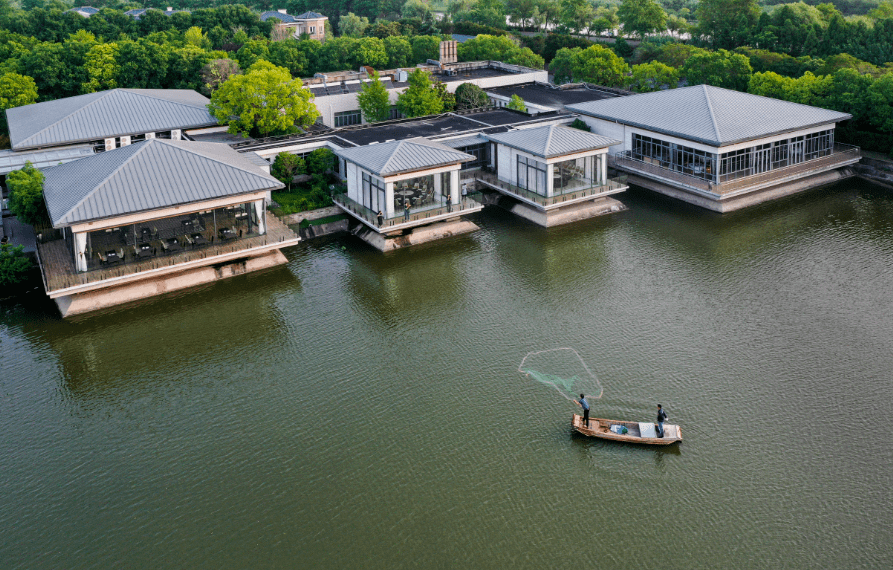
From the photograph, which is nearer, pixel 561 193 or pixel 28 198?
pixel 28 198

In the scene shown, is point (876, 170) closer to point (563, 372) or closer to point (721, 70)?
point (721, 70)

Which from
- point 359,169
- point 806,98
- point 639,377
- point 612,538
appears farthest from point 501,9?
point 612,538

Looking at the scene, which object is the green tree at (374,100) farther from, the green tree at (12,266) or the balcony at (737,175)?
the green tree at (12,266)

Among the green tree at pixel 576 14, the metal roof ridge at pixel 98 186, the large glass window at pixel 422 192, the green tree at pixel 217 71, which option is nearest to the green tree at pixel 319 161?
the large glass window at pixel 422 192

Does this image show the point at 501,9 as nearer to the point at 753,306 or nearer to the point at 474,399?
the point at 753,306

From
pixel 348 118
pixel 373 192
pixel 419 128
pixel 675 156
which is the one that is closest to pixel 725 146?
pixel 675 156

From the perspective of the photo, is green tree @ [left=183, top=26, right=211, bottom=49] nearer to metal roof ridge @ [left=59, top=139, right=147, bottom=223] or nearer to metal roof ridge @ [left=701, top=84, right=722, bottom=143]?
metal roof ridge @ [left=59, top=139, right=147, bottom=223]

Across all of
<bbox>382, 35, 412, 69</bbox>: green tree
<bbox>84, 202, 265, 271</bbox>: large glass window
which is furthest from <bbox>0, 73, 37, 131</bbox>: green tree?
<bbox>382, 35, 412, 69</bbox>: green tree
